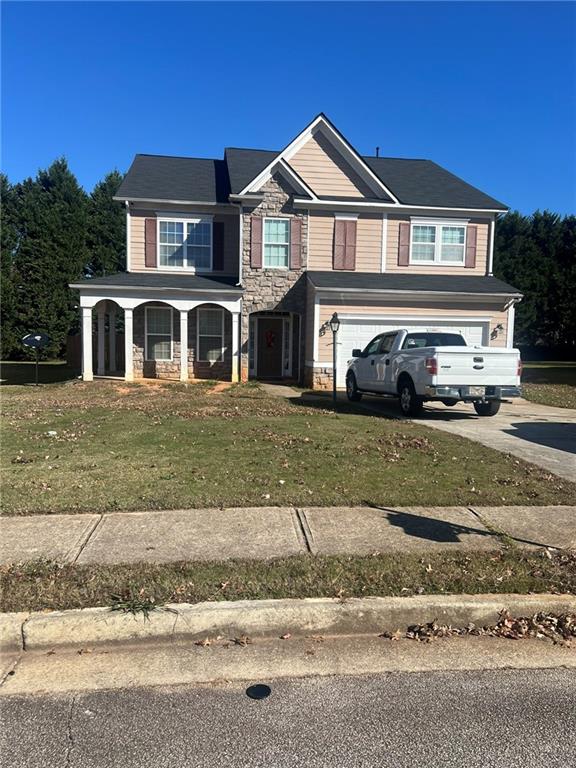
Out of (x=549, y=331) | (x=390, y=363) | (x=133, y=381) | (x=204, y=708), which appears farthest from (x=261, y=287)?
(x=549, y=331)

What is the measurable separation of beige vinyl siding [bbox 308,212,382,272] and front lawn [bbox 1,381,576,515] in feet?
29.7

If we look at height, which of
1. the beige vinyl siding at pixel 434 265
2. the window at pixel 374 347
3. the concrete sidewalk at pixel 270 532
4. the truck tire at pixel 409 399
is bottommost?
the concrete sidewalk at pixel 270 532

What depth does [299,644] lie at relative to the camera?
142 inches

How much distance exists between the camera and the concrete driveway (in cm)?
836

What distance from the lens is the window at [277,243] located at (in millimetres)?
19531

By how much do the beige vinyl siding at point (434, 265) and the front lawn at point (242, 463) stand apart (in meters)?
10.0

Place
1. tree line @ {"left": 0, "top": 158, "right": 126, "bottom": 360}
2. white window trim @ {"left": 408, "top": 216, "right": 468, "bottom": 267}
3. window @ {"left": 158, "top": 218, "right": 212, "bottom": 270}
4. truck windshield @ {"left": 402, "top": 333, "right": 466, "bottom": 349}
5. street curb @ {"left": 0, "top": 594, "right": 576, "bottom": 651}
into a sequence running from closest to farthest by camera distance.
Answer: street curb @ {"left": 0, "top": 594, "right": 576, "bottom": 651} → truck windshield @ {"left": 402, "top": 333, "right": 466, "bottom": 349} → window @ {"left": 158, "top": 218, "right": 212, "bottom": 270} → white window trim @ {"left": 408, "top": 216, "right": 468, "bottom": 267} → tree line @ {"left": 0, "top": 158, "right": 126, "bottom": 360}

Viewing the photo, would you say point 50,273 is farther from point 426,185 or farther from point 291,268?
point 426,185

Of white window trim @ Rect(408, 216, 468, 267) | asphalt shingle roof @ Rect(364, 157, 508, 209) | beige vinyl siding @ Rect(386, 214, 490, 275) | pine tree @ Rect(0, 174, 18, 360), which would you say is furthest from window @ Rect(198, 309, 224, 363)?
pine tree @ Rect(0, 174, 18, 360)

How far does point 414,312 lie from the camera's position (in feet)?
61.7

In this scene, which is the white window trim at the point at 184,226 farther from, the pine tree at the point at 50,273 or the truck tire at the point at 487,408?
the pine tree at the point at 50,273

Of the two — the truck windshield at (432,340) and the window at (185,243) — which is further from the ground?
the window at (185,243)

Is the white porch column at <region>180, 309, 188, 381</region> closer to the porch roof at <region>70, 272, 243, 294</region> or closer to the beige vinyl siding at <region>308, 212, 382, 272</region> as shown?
the porch roof at <region>70, 272, 243, 294</region>

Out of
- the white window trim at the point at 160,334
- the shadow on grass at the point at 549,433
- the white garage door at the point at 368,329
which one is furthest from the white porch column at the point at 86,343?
the shadow on grass at the point at 549,433
